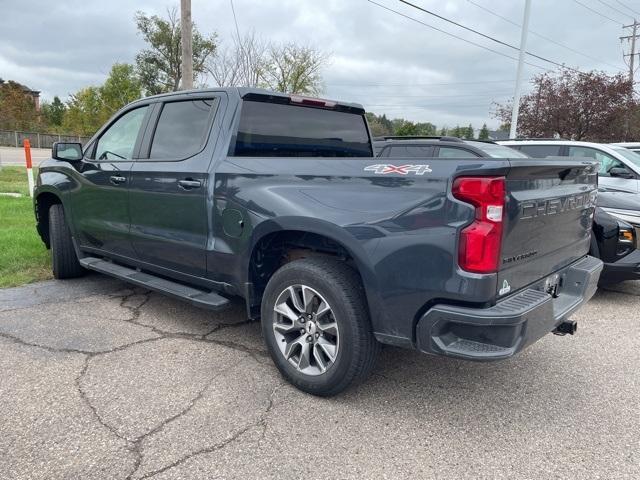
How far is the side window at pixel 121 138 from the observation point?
4.37 meters

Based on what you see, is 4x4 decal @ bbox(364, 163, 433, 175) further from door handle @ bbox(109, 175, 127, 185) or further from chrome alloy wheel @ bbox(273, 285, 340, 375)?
door handle @ bbox(109, 175, 127, 185)

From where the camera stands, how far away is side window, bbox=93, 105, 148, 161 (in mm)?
4371

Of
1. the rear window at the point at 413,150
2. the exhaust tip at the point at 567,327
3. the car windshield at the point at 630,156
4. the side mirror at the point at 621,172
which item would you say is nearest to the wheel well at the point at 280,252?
the exhaust tip at the point at 567,327

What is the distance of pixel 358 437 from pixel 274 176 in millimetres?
1610

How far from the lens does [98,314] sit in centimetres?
444

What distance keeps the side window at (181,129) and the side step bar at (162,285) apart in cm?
99

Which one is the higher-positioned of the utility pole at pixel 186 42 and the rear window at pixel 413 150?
the utility pole at pixel 186 42

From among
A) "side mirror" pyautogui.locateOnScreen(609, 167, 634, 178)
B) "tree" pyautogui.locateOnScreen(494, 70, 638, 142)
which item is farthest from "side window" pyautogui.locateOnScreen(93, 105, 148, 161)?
"tree" pyautogui.locateOnScreen(494, 70, 638, 142)

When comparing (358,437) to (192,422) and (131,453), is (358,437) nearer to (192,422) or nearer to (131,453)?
(192,422)

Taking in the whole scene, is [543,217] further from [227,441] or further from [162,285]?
[162,285]

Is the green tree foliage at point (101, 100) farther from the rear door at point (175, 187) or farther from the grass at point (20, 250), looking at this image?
the rear door at point (175, 187)

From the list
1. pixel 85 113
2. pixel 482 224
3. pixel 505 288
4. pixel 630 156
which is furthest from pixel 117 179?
pixel 85 113

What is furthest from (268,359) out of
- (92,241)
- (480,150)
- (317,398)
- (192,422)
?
(480,150)

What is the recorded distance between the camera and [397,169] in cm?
265
